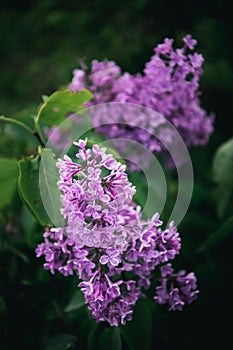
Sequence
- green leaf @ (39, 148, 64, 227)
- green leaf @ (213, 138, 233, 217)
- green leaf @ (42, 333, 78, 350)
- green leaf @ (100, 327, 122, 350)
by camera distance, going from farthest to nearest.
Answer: green leaf @ (213, 138, 233, 217) → green leaf @ (42, 333, 78, 350) → green leaf @ (100, 327, 122, 350) → green leaf @ (39, 148, 64, 227)

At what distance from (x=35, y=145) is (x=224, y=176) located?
1.87ft

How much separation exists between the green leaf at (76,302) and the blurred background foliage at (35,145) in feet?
0.21

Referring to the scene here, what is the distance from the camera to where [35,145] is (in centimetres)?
142

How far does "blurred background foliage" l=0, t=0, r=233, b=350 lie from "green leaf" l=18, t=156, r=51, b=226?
294 millimetres

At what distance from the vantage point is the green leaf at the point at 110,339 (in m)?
1.08

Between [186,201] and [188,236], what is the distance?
0.33m

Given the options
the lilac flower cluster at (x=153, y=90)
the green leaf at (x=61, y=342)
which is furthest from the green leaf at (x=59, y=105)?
the green leaf at (x=61, y=342)

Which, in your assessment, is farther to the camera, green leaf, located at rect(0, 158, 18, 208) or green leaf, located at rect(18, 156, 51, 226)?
green leaf, located at rect(0, 158, 18, 208)

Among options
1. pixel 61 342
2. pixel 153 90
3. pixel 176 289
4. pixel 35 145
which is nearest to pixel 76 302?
pixel 61 342

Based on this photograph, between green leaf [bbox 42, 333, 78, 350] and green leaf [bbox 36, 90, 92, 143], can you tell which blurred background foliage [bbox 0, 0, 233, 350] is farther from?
green leaf [bbox 36, 90, 92, 143]

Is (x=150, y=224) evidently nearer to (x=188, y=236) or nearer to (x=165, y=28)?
(x=188, y=236)

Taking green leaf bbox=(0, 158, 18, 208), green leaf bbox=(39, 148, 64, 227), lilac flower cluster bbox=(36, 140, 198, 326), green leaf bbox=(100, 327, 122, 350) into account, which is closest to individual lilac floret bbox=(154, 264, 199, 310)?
lilac flower cluster bbox=(36, 140, 198, 326)

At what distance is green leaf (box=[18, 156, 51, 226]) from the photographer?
3.27 feet

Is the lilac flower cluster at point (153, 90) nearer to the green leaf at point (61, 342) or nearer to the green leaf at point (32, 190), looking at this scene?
the green leaf at point (32, 190)
